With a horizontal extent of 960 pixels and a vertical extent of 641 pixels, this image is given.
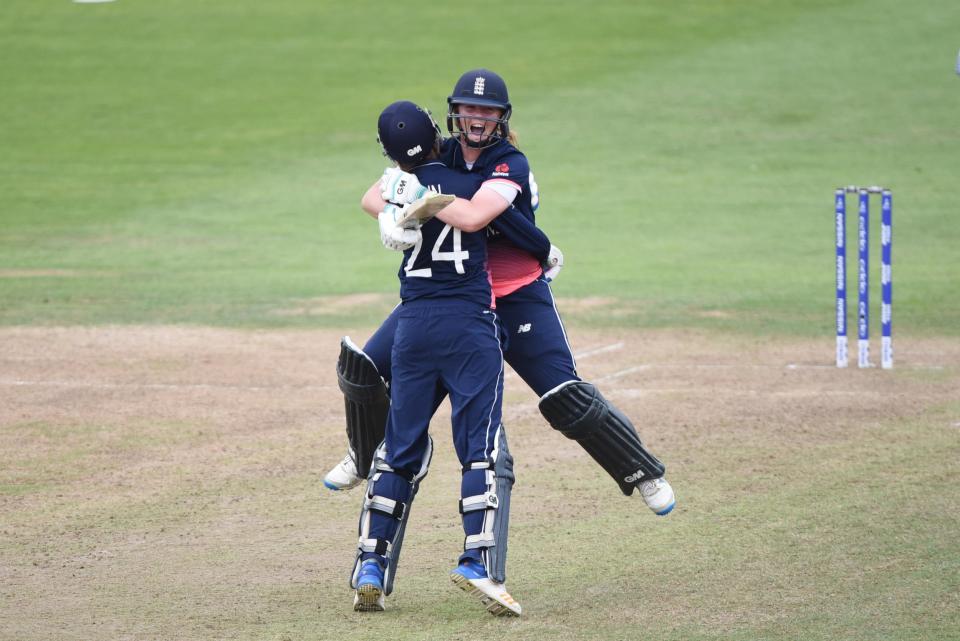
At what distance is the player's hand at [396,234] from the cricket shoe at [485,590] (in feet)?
4.26

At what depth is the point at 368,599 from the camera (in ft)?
17.5

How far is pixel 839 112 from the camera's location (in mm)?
25906

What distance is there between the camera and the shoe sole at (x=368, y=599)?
209 inches

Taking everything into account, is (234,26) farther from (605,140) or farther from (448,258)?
(448,258)

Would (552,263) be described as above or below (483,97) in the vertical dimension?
below

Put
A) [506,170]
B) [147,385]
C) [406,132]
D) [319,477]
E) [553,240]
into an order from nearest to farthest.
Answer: [406,132] → [506,170] → [319,477] → [147,385] → [553,240]

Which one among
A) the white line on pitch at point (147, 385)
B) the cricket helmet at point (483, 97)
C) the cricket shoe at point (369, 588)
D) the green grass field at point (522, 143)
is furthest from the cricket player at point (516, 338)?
the green grass field at point (522, 143)

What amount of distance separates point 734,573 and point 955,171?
18066mm

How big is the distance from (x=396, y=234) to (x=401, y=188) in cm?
20

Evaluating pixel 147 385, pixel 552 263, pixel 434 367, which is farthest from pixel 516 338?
pixel 147 385

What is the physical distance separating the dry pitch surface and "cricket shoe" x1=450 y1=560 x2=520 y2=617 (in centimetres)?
8

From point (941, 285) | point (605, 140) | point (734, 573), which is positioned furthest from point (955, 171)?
point (734, 573)

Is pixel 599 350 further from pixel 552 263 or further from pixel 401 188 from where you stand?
pixel 401 188

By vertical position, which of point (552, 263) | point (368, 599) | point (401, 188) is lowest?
point (368, 599)
